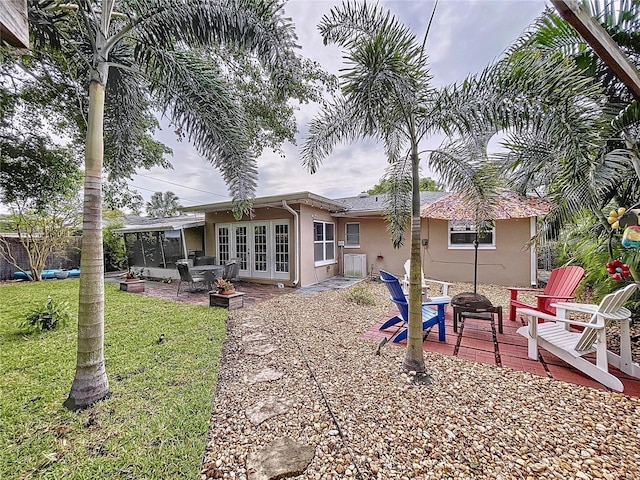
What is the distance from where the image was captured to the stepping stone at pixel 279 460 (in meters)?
1.82

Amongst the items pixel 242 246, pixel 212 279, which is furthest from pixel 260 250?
pixel 212 279

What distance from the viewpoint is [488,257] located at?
30.1ft

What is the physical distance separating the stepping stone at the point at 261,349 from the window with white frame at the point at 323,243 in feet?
18.8

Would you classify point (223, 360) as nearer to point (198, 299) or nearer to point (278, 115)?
point (198, 299)

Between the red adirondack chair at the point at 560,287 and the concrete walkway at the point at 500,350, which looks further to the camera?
the red adirondack chair at the point at 560,287

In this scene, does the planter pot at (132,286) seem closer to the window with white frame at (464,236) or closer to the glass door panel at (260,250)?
the glass door panel at (260,250)

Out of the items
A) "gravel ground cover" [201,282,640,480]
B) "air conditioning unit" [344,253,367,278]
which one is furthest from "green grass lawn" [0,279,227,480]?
"air conditioning unit" [344,253,367,278]

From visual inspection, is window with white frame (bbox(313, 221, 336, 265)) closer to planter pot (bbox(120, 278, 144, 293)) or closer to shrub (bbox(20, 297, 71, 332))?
planter pot (bbox(120, 278, 144, 293))

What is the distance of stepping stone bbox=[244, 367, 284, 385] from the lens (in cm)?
312

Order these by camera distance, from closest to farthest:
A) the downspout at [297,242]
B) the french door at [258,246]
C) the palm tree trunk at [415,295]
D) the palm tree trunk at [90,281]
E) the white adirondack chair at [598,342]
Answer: the palm tree trunk at [90,281] < the white adirondack chair at [598,342] < the palm tree trunk at [415,295] < the downspout at [297,242] < the french door at [258,246]

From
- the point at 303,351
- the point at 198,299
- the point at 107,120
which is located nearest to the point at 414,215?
the point at 303,351

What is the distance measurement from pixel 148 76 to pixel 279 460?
501 centimetres

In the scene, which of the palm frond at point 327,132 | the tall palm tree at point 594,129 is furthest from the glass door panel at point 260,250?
the tall palm tree at point 594,129

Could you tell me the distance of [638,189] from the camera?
3.86 meters
